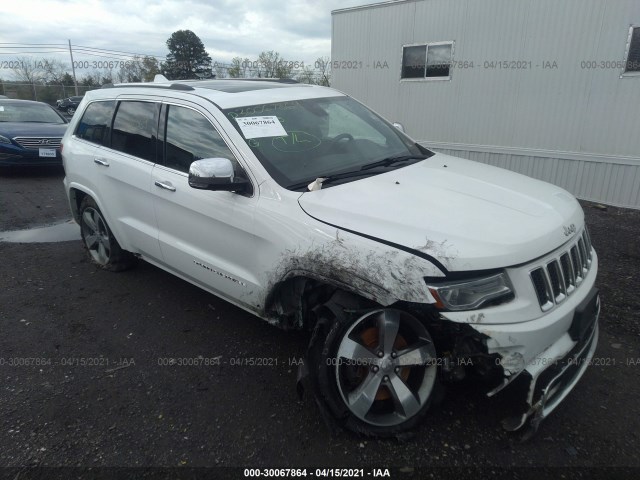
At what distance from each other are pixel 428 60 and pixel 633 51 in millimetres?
3472

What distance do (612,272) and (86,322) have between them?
506 centimetres

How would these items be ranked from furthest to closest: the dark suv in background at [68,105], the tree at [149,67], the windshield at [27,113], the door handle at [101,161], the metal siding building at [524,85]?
the tree at [149,67] < the dark suv in background at [68,105] < the windshield at [27,113] < the metal siding building at [524,85] < the door handle at [101,161]

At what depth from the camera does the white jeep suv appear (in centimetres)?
215

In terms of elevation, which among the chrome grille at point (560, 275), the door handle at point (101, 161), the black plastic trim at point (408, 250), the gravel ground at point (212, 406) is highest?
the door handle at point (101, 161)

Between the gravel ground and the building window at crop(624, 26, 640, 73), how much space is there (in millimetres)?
4199

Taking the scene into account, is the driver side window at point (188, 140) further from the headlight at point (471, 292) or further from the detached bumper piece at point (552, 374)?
the detached bumper piece at point (552, 374)

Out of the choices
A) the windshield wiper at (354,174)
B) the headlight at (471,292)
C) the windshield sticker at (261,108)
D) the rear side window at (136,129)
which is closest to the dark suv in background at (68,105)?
the rear side window at (136,129)

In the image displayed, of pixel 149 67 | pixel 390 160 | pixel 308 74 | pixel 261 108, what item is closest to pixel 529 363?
pixel 390 160

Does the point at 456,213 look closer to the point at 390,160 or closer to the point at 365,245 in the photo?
the point at 365,245

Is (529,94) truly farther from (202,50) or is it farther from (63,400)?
(202,50)

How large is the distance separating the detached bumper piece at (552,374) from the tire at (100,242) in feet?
12.7

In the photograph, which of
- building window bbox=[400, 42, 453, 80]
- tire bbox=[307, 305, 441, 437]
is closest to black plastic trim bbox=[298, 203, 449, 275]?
tire bbox=[307, 305, 441, 437]

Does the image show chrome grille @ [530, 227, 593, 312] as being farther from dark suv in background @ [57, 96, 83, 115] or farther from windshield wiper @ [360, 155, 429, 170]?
dark suv in background @ [57, 96, 83, 115]

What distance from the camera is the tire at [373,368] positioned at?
2.34 meters
